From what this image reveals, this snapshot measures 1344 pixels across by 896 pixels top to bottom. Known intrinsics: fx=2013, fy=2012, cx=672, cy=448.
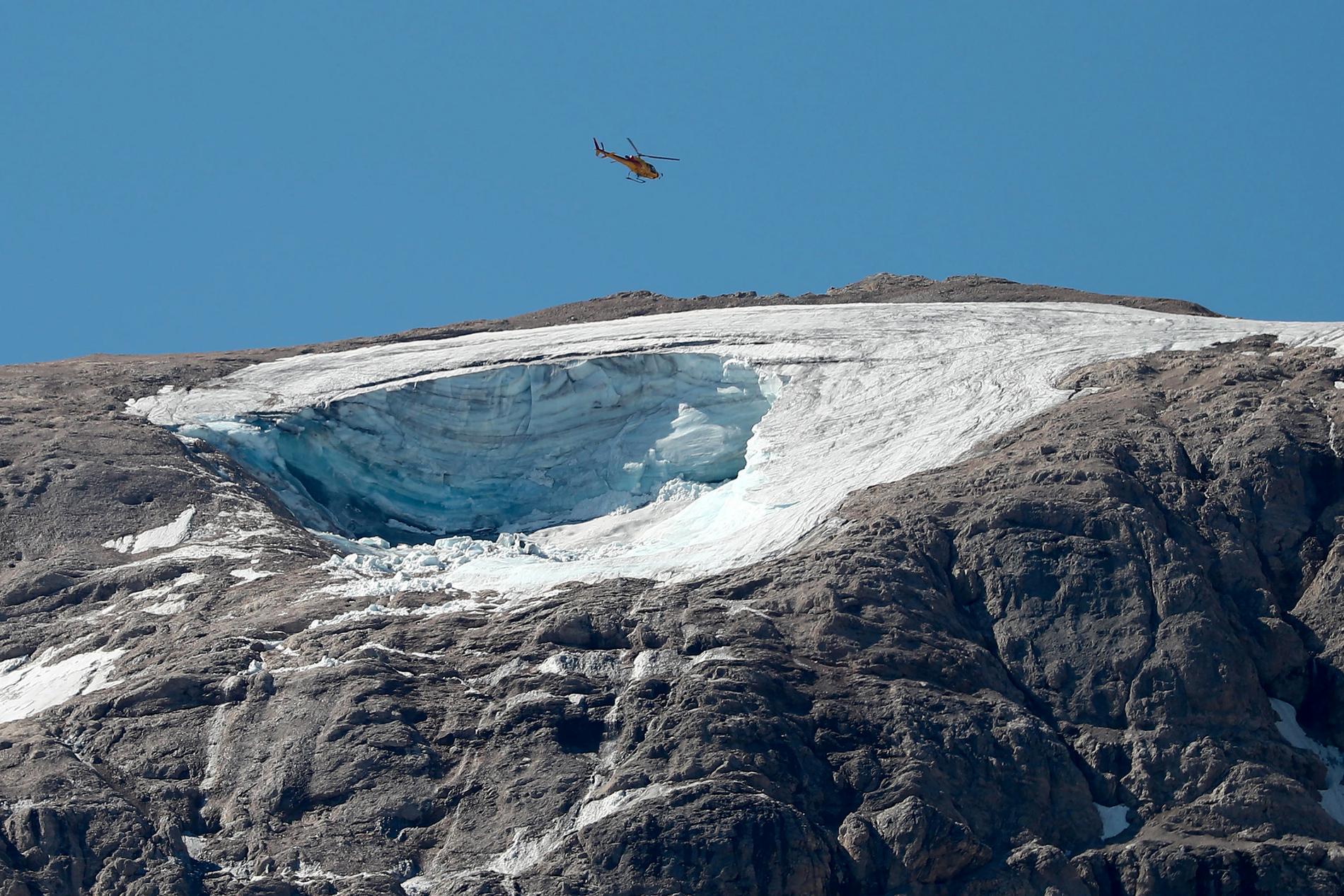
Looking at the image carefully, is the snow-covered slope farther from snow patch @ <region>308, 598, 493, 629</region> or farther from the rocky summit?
snow patch @ <region>308, 598, 493, 629</region>

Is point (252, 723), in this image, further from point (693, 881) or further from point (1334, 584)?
point (1334, 584)

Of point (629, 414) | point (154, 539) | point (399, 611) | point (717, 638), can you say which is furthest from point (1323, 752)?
point (154, 539)

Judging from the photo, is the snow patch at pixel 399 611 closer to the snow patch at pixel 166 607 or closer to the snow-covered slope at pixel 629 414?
the snow patch at pixel 166 607

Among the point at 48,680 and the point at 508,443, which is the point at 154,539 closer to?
the point at 48,680

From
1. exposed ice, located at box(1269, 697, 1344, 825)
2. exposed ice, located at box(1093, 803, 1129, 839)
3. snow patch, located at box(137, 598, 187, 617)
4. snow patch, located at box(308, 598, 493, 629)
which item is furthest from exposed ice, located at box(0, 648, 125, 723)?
exposed ice, located at box(1269, 697, 1344, 825)

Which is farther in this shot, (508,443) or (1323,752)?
(508,443)

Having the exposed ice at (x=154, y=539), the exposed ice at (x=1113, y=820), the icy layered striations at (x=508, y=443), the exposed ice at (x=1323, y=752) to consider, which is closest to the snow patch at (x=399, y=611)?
the exposed ice at (x=154, y=539)

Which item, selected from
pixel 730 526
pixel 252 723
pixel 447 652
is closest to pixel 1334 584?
pixel 730 526
